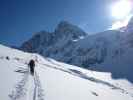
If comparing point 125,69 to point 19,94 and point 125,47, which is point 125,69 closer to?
point 125,47

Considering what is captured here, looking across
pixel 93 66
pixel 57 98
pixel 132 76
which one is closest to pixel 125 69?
pixel 132 76

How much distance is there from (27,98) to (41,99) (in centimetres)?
108

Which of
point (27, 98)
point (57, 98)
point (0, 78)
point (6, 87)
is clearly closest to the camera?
point (27, 98)

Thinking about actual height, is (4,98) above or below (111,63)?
below

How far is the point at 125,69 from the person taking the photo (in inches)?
6358

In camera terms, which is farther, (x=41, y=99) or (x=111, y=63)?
(x=111, y=63)

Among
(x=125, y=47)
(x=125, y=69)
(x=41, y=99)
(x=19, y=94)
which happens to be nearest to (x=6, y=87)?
(x=19, y=94)

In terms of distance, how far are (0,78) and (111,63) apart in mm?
174245

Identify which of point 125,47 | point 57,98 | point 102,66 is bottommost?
point 57,98

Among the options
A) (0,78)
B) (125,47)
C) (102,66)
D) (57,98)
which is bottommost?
(57,98)

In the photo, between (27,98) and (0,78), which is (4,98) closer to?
(27,98)

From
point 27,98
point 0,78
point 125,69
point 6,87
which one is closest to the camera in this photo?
point 27,98

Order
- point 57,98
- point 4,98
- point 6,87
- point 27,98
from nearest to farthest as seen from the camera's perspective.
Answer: point 4,98 → point 27,98 → point 6,87 → point 57,98

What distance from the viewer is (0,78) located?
16219 millimetres
